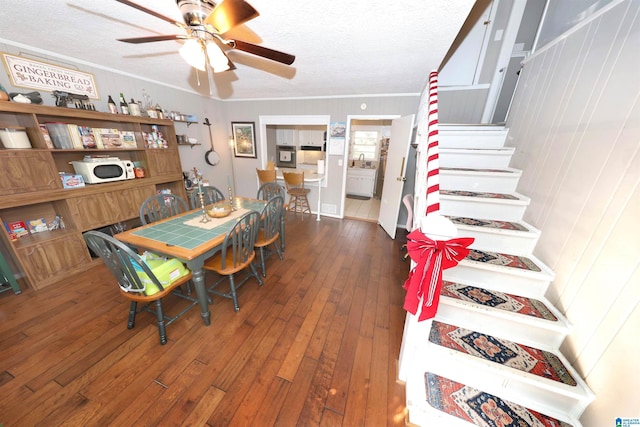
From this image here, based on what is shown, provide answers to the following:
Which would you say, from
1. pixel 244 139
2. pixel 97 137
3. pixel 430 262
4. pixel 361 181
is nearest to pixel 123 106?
pixel 97 137

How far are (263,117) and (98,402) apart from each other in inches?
174

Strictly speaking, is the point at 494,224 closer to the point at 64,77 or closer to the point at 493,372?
the point at 493,372

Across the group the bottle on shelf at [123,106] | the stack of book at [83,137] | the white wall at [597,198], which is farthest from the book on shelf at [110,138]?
the white wall at [597,198]

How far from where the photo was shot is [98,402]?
119cm

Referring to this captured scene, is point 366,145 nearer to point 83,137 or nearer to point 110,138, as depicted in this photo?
point 110,138

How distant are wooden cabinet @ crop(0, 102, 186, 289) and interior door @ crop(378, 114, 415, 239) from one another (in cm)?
366

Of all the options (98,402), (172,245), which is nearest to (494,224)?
(172,245)

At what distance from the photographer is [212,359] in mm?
1458

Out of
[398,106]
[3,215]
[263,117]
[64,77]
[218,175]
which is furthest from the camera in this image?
[218,175]

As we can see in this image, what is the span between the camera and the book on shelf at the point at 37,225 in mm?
2180

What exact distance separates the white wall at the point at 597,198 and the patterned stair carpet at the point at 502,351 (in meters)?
0.10

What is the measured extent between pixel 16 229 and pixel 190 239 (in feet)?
6.90

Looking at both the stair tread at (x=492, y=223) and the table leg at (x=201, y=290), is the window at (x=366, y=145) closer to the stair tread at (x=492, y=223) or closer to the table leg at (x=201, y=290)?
the stair tread at (x=492, y=223)

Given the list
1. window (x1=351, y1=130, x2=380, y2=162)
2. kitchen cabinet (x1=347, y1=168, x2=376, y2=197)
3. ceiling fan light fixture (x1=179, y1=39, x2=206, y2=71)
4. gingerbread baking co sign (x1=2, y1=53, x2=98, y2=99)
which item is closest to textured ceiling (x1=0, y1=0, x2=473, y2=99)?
gingerbread baking co sign (x1=2, y1=53, x2=98, y2=99)
